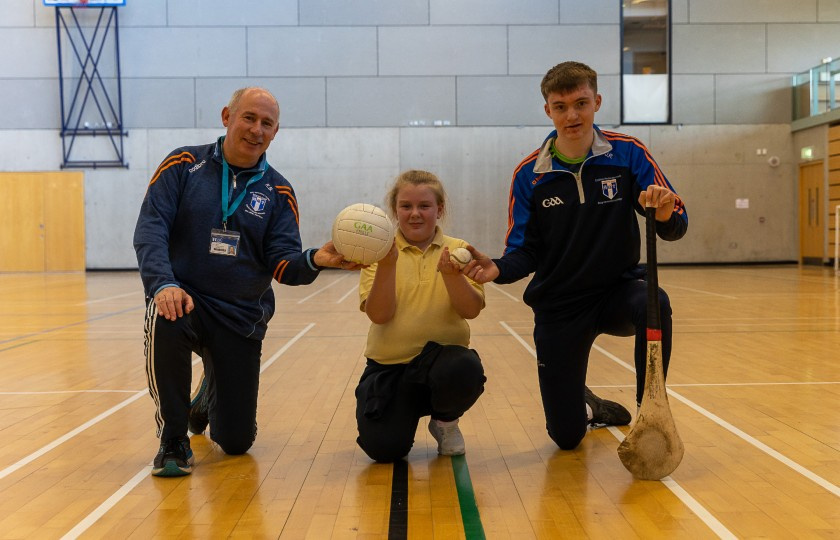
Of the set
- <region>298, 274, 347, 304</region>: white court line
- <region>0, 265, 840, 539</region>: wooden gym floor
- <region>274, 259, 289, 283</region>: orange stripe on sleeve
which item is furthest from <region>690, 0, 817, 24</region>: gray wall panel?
<region>274, 259, 289, 283</region>: orange stripe on sleeve

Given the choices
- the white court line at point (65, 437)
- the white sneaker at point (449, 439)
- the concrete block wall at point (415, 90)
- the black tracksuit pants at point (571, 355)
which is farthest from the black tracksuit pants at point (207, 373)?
the concrete block wall at point (415, 90)

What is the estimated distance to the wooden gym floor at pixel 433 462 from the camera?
2742mm

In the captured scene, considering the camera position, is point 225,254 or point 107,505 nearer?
point 107,505

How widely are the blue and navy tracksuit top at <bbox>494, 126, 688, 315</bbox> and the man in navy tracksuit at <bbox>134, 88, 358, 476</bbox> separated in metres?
0.94

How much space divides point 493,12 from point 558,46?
65.8 inches

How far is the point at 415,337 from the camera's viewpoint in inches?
139

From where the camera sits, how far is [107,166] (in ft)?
64.3

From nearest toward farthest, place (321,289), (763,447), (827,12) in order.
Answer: (763,447), (321,289), (827,12)

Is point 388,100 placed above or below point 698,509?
above

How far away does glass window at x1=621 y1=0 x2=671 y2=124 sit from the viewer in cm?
1969

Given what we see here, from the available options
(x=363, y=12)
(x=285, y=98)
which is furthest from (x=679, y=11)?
(x=285, y=98)

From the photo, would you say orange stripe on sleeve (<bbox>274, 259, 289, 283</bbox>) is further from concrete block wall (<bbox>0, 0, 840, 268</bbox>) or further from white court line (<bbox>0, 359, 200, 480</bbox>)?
concrete block wall (<bbox>0, 0, 840, 268</bbox>)

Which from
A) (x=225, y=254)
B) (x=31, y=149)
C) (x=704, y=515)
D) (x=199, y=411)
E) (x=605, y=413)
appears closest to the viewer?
(x=704, y=515)

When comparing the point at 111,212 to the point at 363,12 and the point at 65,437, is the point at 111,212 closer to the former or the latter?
the point at 363,12
